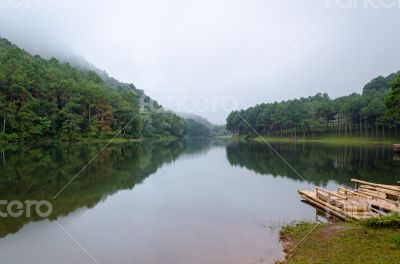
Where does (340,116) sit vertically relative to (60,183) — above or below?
above

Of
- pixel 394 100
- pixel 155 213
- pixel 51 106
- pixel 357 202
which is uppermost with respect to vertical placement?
pixel 51 106

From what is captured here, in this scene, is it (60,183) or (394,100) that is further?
(394,100)

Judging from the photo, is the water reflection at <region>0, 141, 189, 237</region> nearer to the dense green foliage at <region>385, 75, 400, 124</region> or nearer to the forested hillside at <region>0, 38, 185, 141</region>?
the forested hillside at <region>0, 38, 185, 141</region>

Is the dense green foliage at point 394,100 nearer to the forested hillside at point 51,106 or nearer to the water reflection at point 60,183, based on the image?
the water reflection at point 60,183

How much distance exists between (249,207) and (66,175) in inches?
630

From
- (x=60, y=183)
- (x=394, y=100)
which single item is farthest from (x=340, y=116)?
(x=60, y=183)

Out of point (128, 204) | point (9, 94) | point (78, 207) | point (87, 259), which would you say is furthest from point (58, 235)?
point (9, 94)

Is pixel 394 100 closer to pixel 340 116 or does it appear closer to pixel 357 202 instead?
pixel 357 202

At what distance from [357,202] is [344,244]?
5.89 meters

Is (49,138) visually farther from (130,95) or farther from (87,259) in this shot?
(87,259)

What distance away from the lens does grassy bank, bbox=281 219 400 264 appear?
917cm

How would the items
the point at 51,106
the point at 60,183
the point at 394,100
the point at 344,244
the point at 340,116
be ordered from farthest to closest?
the point at 340,116 → the point at 51,106 → the point at 394,100 → the point at 60,183 → the point at 344,244

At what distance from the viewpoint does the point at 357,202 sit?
15594mm

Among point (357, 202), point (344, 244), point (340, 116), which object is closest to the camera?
point (344, 244)
